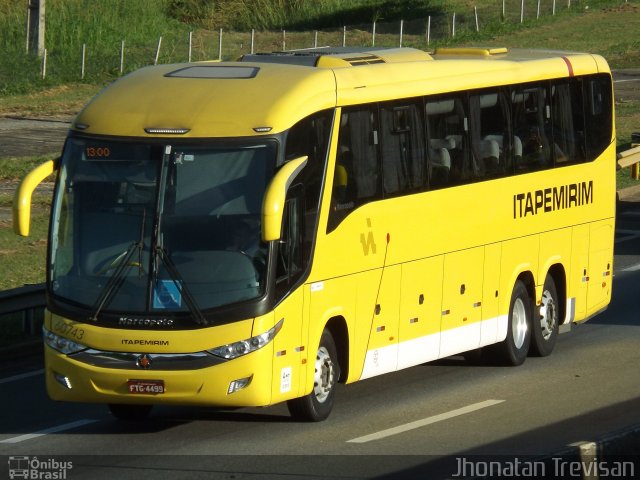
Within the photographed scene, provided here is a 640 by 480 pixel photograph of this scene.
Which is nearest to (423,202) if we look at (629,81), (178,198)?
(178,198)

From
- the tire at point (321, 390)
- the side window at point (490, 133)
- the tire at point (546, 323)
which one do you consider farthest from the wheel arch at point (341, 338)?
the tire at point (546, 323)

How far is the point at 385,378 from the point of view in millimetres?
15461

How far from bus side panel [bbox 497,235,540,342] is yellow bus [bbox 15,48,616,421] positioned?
1.4 inches

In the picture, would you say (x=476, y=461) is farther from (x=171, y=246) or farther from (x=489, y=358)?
(x=489, y=358)

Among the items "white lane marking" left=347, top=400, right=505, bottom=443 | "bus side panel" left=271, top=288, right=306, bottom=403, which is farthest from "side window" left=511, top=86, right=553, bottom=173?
"bus side panel" left=271, top=288, right=306, bottom=403

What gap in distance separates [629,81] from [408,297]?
34146 millimetres

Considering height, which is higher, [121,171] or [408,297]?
[121,171]

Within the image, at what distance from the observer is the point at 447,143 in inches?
593

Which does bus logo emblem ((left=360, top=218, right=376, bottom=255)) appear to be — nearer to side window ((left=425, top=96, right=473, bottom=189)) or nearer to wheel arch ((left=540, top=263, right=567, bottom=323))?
side window ((left=425, top=96, right=473, bottom=189))

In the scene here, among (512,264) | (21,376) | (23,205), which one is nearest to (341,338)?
(23,205)

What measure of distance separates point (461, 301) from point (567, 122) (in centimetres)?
315

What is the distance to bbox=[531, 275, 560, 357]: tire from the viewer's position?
16.6 meters

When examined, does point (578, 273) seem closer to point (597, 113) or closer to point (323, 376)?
point (597, 113)

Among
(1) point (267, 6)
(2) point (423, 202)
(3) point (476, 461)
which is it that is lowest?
(1) point (267, 6)
